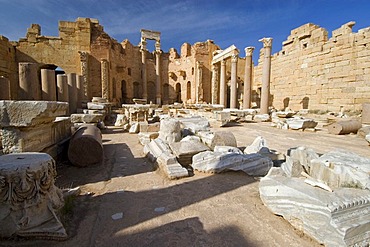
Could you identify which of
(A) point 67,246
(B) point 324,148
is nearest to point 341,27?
(B) point 324,148

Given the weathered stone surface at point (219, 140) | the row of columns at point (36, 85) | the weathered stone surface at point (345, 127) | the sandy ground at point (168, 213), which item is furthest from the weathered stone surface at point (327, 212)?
the row of columns at point (36, 85)

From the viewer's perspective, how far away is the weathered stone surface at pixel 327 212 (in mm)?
1667

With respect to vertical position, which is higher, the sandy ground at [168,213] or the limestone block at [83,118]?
the limestone block at [83,118]

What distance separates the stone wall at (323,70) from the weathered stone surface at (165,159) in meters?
12.8

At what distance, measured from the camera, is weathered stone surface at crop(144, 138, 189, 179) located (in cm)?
346

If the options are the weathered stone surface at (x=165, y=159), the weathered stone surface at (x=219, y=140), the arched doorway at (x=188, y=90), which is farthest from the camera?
the arched doorway at (x=188, y=90)

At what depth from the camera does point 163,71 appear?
2445cm

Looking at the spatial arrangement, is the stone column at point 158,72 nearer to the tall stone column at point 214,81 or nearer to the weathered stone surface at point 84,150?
the tall stone column at point 214,81

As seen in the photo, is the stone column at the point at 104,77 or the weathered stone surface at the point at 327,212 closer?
the weathered stone surface at the point at 327,212

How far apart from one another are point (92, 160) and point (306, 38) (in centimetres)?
1703

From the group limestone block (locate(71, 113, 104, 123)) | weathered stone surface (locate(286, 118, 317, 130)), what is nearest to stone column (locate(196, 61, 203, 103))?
weathered stone surface (locate(286, 118, 317, 130))

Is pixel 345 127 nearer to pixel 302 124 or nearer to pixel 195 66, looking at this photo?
pixel 302 124

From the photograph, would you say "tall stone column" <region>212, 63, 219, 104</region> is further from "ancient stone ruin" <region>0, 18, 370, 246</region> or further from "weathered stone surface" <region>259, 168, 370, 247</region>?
"weathered stone surface" <region>259, 168, 370, 247</region>

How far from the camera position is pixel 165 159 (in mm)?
3756
